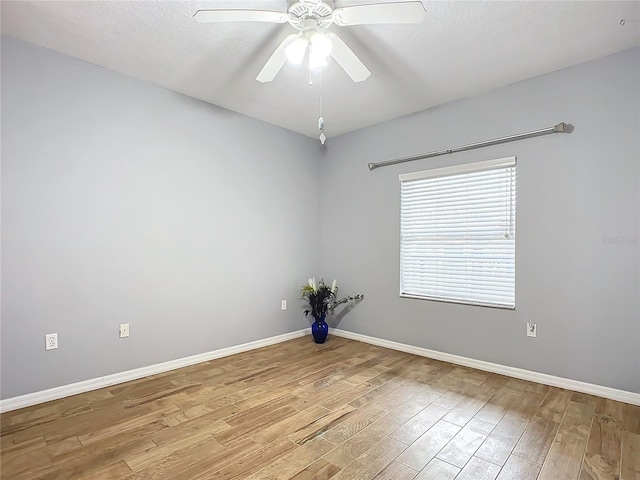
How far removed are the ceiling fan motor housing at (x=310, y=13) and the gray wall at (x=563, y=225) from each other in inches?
75.9

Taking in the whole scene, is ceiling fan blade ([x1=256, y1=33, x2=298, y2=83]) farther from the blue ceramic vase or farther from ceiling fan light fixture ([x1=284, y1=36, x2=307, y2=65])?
the blue ceramic vase

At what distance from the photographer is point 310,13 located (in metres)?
1.92

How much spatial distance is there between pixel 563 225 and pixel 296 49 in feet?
8.01

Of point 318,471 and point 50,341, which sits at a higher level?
point 50,341

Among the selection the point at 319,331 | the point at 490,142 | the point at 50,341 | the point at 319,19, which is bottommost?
the point at 319,331

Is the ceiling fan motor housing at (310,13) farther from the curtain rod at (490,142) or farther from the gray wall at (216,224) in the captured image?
the curtain rod at (490,142)

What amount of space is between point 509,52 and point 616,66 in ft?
2.66

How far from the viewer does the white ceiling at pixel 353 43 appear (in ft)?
6.87

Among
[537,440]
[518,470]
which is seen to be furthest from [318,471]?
[537,440]

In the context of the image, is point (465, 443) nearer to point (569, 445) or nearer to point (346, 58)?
point (569, 445)

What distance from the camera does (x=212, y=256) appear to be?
3.49m

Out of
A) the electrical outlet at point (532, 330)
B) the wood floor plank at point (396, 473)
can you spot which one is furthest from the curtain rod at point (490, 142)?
the wood floor plank at point (396, 473)

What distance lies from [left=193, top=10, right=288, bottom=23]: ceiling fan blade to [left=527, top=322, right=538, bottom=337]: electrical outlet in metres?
2.96

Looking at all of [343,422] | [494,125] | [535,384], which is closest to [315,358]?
[343,422]
